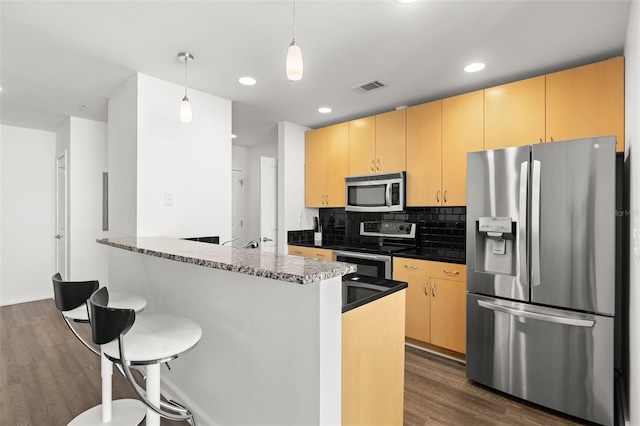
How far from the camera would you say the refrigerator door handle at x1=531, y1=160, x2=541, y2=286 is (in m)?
2.20

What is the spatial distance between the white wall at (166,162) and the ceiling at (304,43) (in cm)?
15

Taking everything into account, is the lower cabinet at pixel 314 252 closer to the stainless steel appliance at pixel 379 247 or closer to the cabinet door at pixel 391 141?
the stainless steel appliance at pixel 379 247

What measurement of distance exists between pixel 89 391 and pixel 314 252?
243cm

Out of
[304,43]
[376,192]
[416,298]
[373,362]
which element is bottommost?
[416,298]

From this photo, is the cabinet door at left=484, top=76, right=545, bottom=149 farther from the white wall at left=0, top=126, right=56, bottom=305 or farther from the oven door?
the white wall at left=0, top=126, right=56, bottom=305

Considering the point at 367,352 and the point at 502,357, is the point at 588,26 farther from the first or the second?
the point at 367,352

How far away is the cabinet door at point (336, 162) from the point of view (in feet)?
13.6

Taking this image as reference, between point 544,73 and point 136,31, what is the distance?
10.4 feet

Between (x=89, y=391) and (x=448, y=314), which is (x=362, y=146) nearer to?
(x=448, y=314)

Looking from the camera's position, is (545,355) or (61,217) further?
(61,217)

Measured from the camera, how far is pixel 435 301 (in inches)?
120

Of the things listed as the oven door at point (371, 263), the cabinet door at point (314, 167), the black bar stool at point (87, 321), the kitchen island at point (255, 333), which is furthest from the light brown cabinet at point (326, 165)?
the black bar stool at point (87, 321)

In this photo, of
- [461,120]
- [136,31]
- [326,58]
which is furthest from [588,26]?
[136,31]

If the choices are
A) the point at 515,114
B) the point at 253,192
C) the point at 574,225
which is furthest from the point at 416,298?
the point at 253,192
